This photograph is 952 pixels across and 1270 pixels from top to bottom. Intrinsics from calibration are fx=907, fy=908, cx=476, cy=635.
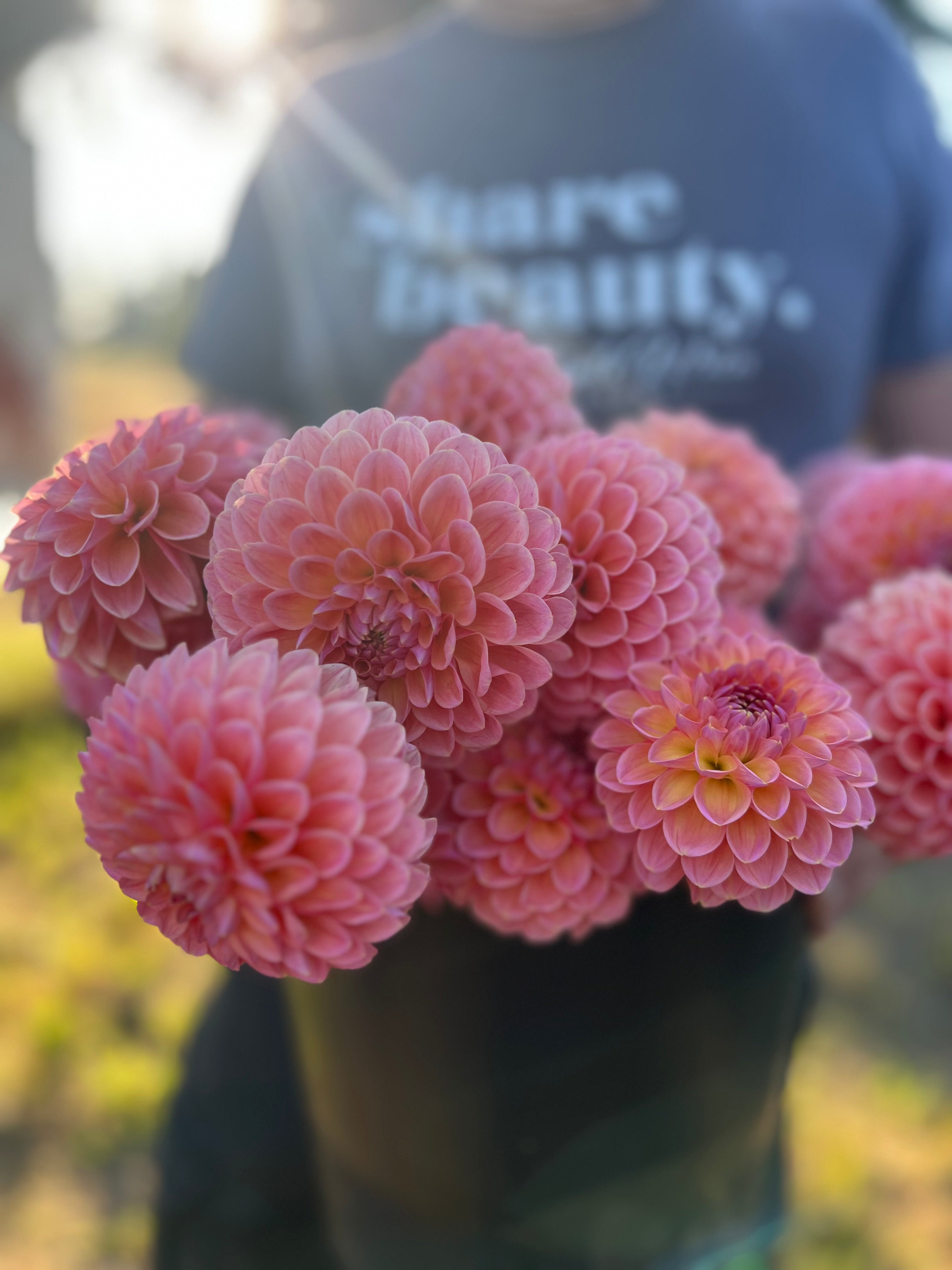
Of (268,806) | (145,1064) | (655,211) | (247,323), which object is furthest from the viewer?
(145,1064)

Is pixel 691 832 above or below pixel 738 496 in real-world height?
below

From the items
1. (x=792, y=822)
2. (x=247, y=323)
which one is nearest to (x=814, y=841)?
(x=792, y=822)

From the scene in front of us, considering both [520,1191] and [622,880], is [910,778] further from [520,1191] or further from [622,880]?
[520,1191]

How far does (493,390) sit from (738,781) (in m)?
0.19

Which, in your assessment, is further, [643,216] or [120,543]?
[643,216]

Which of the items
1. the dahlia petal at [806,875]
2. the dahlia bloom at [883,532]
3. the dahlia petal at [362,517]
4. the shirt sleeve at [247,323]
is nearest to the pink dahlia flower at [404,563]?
the dahlia petal at [362,517]

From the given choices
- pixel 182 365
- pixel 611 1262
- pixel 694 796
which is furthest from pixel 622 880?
pixel 182 365

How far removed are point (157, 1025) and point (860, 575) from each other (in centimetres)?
145

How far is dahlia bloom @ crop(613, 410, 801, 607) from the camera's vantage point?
41 cm

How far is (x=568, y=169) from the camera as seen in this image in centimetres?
92

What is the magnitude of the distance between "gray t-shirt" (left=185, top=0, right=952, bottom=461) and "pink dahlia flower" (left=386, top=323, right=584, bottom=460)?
0.47m

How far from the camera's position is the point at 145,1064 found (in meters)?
1.45

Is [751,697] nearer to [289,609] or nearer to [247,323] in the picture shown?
[289,609]

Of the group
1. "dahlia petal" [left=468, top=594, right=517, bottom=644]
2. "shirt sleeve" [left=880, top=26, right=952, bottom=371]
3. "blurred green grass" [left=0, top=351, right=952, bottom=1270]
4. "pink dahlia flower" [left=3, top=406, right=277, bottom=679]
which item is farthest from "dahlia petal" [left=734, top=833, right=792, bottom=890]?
"shirt sleeve" [left=880, top=26, right=952, bottom=371]
